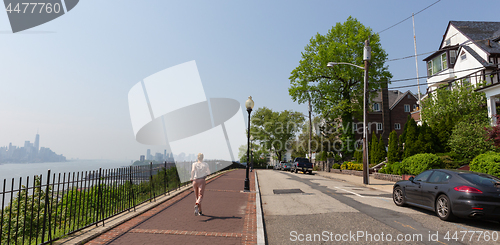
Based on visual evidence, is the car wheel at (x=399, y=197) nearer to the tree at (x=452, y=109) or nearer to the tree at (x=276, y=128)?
the tree at (x=452, y=109)

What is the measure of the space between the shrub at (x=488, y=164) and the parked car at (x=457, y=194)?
5.67 m

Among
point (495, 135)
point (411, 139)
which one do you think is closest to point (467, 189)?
point (495, 135)

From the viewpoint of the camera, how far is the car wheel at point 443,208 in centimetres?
781

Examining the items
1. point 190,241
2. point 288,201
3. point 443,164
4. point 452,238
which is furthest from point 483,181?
point 443,164

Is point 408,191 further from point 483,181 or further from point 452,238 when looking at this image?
point 452,238

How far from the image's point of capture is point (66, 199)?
6371mm

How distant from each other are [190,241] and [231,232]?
111 cm

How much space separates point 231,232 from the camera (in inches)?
264

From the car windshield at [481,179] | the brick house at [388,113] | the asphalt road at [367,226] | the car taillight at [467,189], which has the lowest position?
the asphalt road at [367,226]

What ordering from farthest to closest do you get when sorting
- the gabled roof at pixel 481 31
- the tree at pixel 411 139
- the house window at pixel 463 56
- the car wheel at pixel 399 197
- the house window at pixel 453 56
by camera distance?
the house window at pixel 453 56 → the house window at pixel 463 56 → the gabled roof at pixel 481 31 → the tree at pixel 411 139 → the car wheel at pixel 399 197

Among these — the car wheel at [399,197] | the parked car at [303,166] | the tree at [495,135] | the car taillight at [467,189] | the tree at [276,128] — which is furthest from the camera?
the tree at [276,128]

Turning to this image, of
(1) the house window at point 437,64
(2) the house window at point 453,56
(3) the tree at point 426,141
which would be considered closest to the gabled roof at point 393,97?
(1) the house window at point 437,64

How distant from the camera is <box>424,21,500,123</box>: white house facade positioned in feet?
95.8

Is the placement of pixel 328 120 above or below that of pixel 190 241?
above
